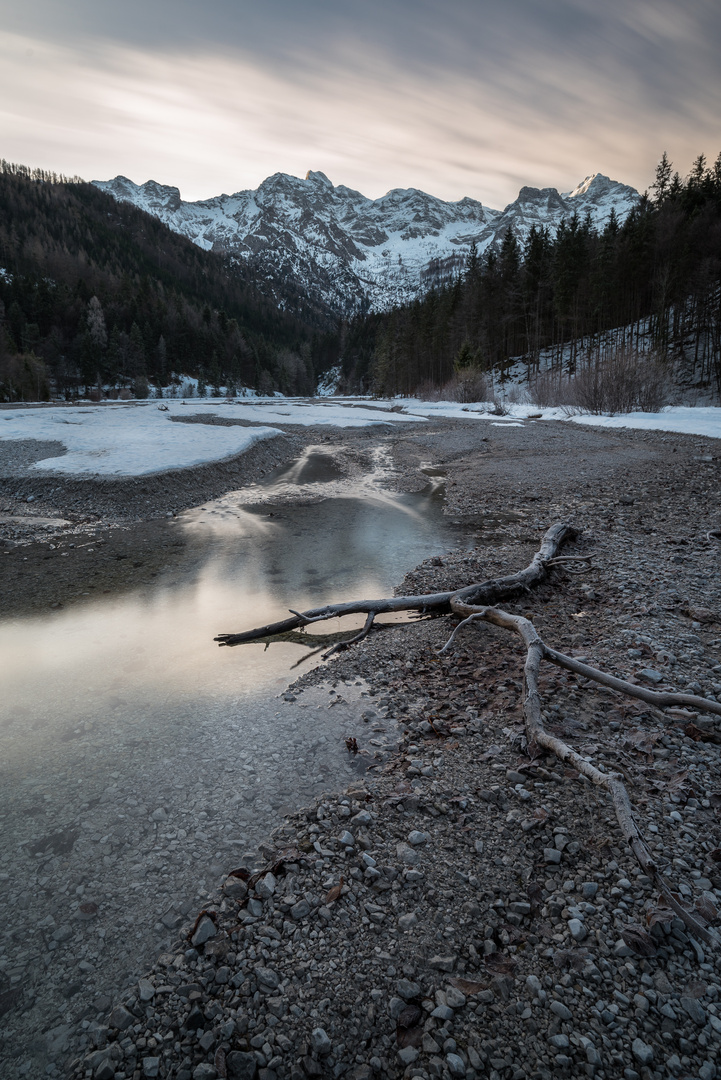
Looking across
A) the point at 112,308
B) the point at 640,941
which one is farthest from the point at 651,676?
the point at 112,308

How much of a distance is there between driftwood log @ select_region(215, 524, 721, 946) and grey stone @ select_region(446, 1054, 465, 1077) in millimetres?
1221

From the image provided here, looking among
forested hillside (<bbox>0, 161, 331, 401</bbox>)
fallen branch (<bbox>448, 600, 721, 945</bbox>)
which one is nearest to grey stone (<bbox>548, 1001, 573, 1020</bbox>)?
fallen branch (<bbox>448, 600, 721, 945</bbox>)

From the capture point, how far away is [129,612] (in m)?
7.14

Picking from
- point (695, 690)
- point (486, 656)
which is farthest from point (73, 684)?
point (695, 690)

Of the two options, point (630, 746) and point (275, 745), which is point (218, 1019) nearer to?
point (275, 745)

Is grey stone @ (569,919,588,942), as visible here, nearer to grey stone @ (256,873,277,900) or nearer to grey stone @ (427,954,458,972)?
grey stone @ (427,954,458,972)

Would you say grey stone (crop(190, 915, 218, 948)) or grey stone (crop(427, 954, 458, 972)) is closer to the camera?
grey stone (crop(427, 954, 458, 972))

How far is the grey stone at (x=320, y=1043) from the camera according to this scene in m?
2.07

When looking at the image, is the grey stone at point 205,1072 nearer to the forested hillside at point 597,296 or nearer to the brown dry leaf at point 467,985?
the brown dry leaf at point 467,985

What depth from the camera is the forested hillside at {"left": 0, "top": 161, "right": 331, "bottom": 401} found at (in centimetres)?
8700

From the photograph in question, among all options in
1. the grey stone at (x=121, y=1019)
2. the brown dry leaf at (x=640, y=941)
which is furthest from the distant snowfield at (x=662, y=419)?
the grey stone at (x=121, y=1019)

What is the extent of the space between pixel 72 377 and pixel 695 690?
336 feet

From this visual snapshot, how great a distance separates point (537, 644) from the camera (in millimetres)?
4840

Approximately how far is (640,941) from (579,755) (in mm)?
1303
